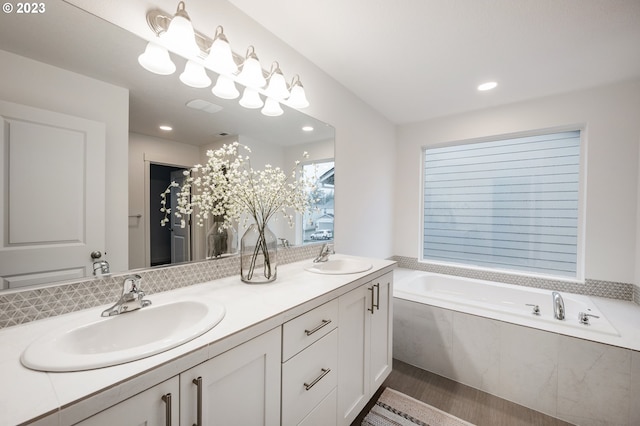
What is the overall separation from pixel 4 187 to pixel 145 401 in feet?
2.62

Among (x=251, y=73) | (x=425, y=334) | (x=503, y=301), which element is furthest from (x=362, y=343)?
(x=503, y=301)

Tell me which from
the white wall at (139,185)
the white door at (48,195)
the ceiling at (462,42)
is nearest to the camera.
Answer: the white door at (48,195)

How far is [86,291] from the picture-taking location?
0.96 metres

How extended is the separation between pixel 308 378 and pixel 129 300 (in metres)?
0.78

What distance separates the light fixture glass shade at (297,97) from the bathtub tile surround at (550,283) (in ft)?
7.87

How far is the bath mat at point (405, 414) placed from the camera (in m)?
1.63

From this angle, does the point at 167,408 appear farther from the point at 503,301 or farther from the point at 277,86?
the point at 503,301

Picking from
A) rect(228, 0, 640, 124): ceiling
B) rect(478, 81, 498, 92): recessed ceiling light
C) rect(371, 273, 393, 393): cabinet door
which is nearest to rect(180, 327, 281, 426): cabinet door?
rect(371, 273, 393, 393): cabinet door

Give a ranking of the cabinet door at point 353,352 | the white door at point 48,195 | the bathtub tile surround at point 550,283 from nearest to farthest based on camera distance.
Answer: the white door at point 48,195 → the cabinet door at point 353,352 → the bathtub tile surround at point 550,283

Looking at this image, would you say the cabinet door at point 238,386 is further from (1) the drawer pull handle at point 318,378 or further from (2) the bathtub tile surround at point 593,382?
(2) the bathtub tile surround at point 593,382

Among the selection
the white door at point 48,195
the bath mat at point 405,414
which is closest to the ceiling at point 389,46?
the white door at point 48,195

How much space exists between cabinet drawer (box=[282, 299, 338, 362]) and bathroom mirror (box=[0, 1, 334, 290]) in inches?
25.6

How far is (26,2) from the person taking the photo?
2.85 ft

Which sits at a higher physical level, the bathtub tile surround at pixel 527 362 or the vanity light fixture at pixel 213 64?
the vanity light fixture at pixel 213 64
